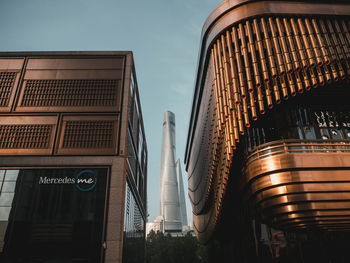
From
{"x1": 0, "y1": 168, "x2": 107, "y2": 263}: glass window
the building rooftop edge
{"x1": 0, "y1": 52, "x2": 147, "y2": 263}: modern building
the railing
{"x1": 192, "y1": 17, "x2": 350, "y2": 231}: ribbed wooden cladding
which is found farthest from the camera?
the building rooftop edge

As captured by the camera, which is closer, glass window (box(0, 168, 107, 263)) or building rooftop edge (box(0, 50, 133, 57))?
glass window (box(0, 168, 107, 263))

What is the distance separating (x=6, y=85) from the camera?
74.4 feet

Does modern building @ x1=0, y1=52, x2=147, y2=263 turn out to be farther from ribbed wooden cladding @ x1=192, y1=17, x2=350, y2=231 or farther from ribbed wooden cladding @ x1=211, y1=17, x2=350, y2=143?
ribbed wooden cladding @ x1=211, y1=17, x2=350, y2=143

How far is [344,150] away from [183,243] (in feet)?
182

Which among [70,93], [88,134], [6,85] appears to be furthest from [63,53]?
[88,134]

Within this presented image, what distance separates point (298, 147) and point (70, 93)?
18271 millimetres

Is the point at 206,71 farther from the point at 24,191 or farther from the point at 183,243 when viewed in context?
the point at 183,243

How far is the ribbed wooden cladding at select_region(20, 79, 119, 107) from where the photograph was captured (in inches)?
860

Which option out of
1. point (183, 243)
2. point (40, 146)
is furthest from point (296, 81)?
point (183, 243)

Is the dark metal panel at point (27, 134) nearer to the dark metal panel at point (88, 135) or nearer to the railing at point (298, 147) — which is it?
the dark metal panel at point (88, 135)

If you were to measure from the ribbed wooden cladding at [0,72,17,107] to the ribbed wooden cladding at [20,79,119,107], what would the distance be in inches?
52.9

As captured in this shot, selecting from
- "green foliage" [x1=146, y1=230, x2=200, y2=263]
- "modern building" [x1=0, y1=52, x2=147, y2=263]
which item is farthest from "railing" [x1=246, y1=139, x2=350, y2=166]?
"green foliage" [x1=146, y1=230, x2=200, y2=263]

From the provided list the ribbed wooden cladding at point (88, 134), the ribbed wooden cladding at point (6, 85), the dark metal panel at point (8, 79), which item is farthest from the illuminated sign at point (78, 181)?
the ribbed wooden cladding at point (6, 85)

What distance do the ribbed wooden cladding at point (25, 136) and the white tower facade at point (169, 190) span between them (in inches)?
4862
